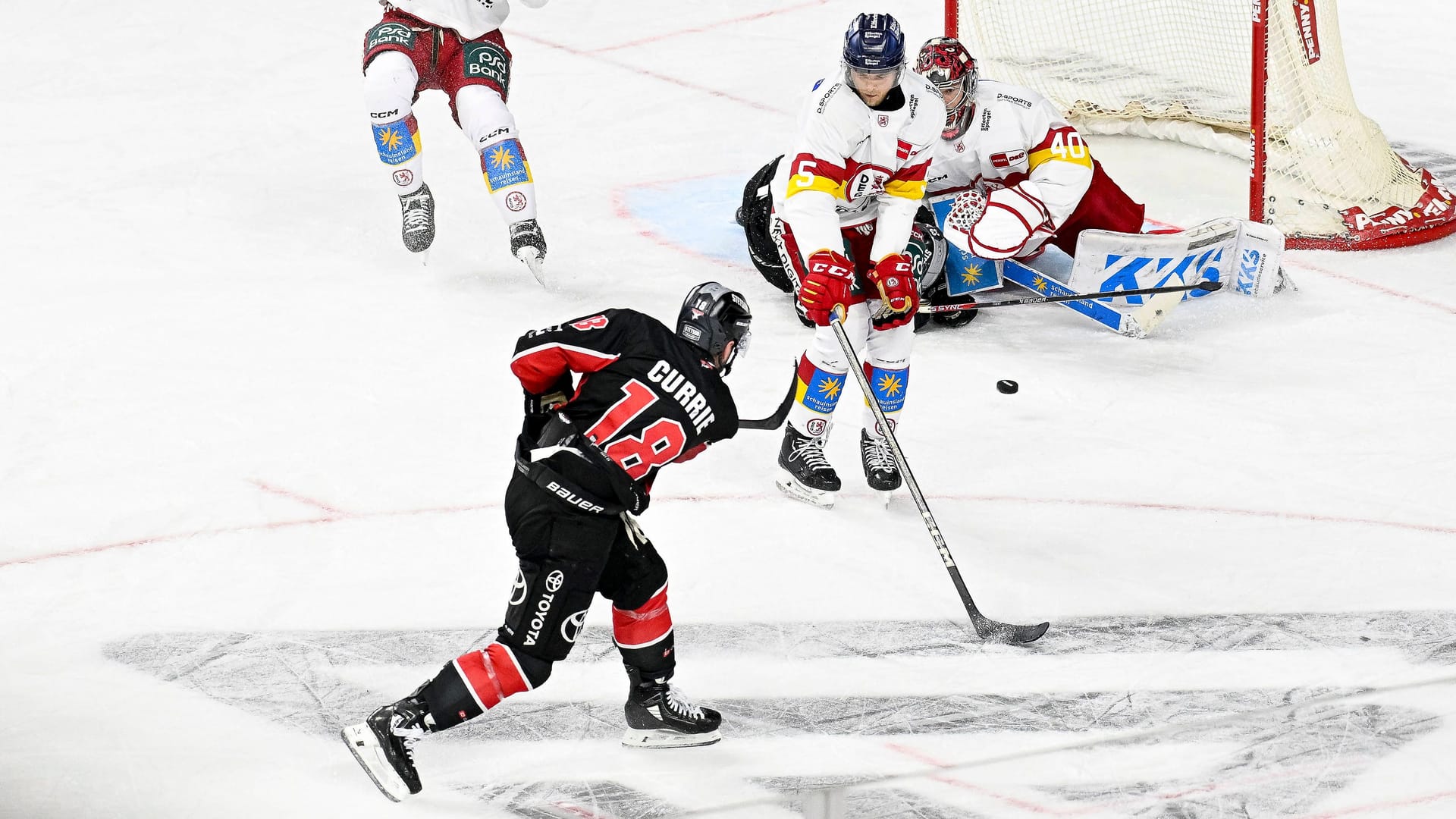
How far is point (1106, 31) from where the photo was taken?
6.47 m

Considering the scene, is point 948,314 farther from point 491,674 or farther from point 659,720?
point 491,674

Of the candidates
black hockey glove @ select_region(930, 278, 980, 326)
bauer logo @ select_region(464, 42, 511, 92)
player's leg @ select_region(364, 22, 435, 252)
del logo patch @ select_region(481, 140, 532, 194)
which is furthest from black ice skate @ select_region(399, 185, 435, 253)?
black hockey glove @ select_region(930, 278, 980, 326)

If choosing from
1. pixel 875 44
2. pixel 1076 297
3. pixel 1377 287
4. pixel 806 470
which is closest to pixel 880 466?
pixel 806 470

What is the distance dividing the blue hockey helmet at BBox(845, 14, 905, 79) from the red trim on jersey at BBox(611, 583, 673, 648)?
143 centimetres

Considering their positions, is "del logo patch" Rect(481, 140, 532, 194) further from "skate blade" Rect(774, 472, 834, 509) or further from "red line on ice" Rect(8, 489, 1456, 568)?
"skate blade" Rect(774, 472, 834, 509)

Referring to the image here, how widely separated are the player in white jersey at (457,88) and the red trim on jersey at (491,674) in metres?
2.57

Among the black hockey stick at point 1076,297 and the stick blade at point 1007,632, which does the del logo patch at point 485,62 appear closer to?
the black hockey stick at point 1076,297

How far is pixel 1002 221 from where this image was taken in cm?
500

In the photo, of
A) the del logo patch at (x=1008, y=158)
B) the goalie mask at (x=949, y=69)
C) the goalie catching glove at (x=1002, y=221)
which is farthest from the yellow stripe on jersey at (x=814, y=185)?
the del logo patch at (x=1008, y=158)

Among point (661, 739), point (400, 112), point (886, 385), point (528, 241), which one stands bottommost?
point (661, 739)

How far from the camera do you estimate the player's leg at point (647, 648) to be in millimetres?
2986

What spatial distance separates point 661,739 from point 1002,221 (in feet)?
8.18

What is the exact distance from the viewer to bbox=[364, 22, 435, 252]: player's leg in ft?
17.0

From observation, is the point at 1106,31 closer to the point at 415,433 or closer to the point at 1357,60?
the point at 1357,60
